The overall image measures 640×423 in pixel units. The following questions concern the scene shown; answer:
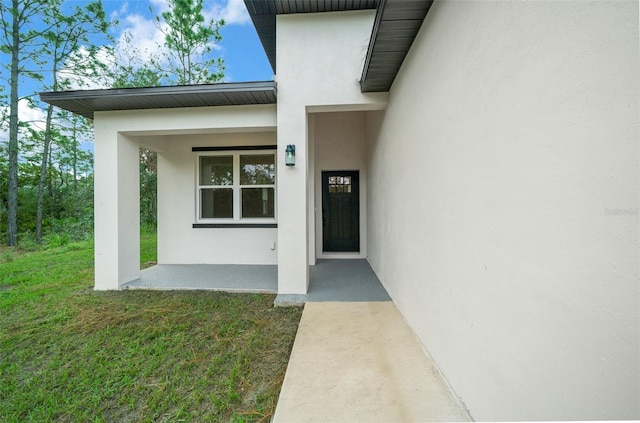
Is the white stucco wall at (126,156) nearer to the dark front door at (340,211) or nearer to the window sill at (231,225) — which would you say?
the window sill at (231,225)

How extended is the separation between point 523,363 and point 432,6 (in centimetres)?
257

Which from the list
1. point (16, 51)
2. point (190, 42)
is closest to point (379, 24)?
point (190, 42)

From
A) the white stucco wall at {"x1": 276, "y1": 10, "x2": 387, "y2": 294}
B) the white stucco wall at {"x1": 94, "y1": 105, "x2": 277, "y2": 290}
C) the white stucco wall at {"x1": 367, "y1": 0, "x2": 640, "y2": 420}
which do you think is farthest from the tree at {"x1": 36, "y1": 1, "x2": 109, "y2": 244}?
the white stucco wall at {"x1": 367, "y1": 0, "x2": 640, "y2": 420}

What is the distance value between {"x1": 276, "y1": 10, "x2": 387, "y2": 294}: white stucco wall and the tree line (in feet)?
28.0

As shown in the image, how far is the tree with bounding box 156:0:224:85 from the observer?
31.6 feet

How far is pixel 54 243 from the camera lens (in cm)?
848

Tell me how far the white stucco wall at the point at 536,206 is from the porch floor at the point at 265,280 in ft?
5.75

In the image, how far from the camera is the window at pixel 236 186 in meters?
5.49

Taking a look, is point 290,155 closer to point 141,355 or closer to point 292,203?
point 292,203

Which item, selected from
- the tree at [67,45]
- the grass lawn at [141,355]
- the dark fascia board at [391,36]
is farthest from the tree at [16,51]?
the dark fascia board at [391,36]

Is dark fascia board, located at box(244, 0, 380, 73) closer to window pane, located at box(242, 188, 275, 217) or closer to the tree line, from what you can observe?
window pane, located at box(242, 188, 275, 217)

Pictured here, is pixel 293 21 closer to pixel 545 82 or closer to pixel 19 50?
pixel 545 82

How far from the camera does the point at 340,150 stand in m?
5.96

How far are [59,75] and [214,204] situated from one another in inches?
362
